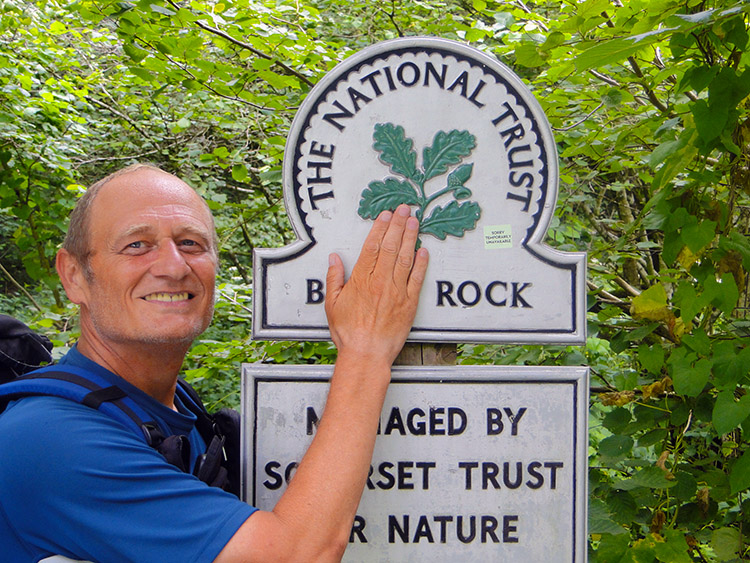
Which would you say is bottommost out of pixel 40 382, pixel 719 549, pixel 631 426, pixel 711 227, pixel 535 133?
pixel 719 549

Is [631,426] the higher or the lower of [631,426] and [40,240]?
the lower

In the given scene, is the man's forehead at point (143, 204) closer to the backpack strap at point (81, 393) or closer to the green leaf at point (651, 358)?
the backpack strap at point (81, 393)

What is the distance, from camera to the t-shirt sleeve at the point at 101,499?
1.24 metres

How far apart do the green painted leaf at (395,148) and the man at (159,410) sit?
0.11 m

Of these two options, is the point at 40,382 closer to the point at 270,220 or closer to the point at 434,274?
the point at 434,274

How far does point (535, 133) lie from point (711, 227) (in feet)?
1.83

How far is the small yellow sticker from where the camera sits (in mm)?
1641

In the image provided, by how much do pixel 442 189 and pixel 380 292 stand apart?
11.7 inches

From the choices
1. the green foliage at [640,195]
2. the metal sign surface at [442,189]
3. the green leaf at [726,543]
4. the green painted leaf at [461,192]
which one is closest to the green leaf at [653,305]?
the green foliage at [640,195]

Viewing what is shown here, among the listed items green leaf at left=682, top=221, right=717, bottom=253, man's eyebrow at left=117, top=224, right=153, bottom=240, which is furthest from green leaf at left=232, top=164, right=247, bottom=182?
green leaf at left=682, top=221, right=717, bottom=253

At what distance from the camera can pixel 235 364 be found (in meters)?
3.33

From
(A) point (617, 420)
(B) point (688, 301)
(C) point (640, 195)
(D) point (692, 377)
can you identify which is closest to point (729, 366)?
(D) point (692, 377)

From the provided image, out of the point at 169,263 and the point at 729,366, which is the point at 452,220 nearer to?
the point at 169,263

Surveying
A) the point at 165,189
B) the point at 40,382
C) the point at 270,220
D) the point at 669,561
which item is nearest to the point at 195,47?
the point at 165,189
